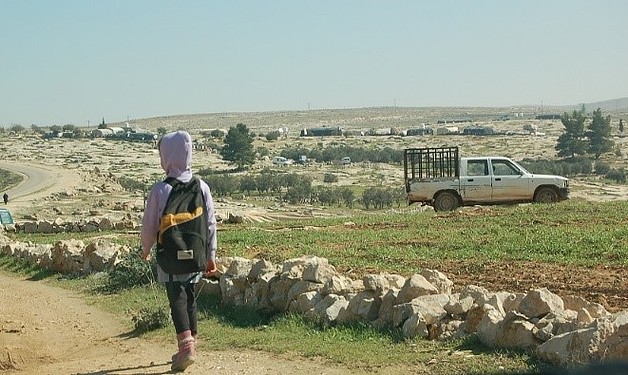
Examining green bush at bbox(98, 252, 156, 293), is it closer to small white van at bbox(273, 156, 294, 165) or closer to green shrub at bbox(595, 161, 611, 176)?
green shrub at bbox(595, 161, 611, 176)

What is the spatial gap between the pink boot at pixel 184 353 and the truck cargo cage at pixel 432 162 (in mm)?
18309

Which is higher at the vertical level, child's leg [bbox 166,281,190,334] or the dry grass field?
child's leg [bbox 166,281,190,334]

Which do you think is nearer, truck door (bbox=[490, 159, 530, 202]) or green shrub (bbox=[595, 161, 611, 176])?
truck door (bbox=[490, 159, 530, 202])

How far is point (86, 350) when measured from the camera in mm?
9203

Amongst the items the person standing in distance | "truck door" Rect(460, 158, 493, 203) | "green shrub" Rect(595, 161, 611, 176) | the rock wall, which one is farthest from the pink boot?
"green shrub" Rect(595, 161, 611, 176)

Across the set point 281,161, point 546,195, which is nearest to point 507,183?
point 546,195

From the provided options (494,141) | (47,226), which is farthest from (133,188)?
(494,141)

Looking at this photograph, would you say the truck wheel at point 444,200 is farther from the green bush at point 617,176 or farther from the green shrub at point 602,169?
the green shrub at point 602,169

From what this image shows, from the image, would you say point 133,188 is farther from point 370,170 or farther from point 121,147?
point 121,147

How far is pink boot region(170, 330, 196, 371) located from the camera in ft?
24.3

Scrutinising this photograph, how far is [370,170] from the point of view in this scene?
232 feet

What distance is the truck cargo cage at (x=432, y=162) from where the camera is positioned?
84.2 ft

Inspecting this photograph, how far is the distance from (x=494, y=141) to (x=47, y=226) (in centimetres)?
6939

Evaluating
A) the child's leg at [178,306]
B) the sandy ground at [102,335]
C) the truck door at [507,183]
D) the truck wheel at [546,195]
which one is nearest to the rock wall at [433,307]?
the sandy ground at [102,335]
